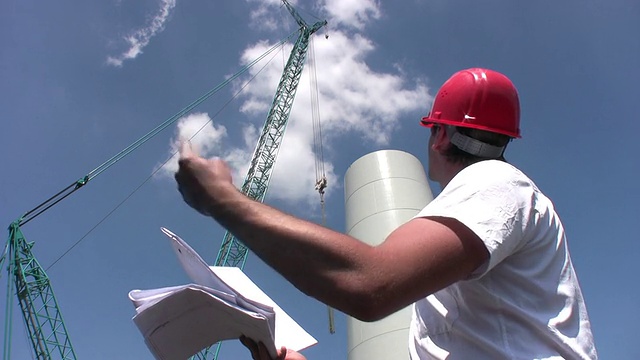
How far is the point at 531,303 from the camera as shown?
57.3 inches

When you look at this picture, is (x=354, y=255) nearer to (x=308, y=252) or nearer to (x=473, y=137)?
(x=308, y=252)

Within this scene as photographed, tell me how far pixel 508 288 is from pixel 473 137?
57 cm

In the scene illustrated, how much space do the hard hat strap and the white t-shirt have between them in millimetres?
233

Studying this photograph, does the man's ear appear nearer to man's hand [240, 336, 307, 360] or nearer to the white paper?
the white paper

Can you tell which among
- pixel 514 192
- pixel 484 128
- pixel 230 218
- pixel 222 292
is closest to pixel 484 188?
pixel 514 192

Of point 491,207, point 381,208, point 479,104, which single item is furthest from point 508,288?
point 381,208

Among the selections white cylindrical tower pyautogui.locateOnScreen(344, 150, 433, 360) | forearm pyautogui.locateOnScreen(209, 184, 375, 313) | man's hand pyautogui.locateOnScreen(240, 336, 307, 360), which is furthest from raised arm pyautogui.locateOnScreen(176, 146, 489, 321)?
white cylindrical tower pyautogui.locateOnScreen(344, 150, 433, 360)

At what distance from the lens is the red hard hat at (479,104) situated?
183 cm

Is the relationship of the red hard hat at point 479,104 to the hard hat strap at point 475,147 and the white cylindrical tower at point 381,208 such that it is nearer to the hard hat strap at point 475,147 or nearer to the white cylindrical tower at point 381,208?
the hard hat strap at point 475,147

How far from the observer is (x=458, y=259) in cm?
126

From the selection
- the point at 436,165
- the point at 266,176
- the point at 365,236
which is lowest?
the point at 436,165

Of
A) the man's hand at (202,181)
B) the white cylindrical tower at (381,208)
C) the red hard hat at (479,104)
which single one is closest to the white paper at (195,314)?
the man's hand at (202,181)

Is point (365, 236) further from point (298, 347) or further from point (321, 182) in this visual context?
→ point (321, 182)

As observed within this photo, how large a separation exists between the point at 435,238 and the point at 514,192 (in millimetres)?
340
